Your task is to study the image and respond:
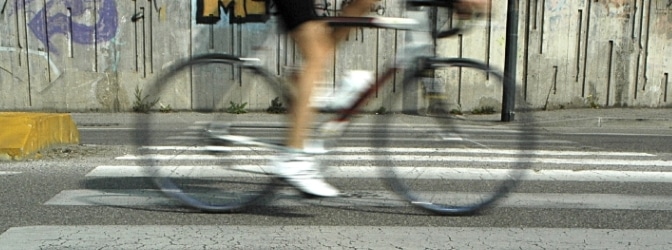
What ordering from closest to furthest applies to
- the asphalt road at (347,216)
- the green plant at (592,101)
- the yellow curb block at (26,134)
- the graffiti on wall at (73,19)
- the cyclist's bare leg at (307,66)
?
the asphalt road at (347,216) < the cyclist's bare leg at (307,66) < the yellow curb block at (26,134) < the graffiti on wall at (73,19) < the green plant at (592,101)

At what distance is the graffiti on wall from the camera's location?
12258 millimetres

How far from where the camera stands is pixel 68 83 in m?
12.6

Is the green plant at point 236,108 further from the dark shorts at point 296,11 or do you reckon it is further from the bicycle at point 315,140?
the dark shorts at point 296,11

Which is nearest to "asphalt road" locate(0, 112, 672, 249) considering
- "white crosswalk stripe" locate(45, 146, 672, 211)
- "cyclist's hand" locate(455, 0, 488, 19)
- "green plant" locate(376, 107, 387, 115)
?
"white crosswalk stripe" locate(45, 146, 672, 211)

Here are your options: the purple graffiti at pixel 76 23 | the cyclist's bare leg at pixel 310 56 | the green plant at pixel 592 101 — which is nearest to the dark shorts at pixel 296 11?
the cyclist's bare leg at pixel 310 56

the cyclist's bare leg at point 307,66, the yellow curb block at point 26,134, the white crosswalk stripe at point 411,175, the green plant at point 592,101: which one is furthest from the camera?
the green plant at point 592,101

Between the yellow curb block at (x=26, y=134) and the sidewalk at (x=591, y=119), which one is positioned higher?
the yellow curb block at (x=26, y=134)

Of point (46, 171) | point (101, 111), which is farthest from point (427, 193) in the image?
point (101, 111)

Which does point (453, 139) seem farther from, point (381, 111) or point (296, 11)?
point (296, 11)

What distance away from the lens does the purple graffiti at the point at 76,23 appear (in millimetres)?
12273

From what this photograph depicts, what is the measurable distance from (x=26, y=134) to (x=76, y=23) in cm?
713

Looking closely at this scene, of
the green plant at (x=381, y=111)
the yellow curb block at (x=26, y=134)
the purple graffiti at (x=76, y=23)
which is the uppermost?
the purple graffiti at (x=76, y=23)

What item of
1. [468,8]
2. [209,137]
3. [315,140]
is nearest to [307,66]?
[315,140]

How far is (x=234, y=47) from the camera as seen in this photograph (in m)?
12.5
